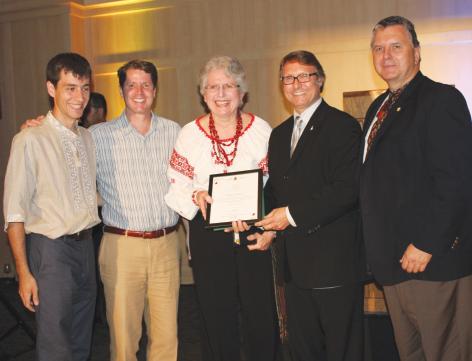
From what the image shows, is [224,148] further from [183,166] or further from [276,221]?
[276,221]

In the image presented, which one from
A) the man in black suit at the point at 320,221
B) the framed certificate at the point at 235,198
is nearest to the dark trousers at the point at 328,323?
the man in black suit at the point at 320,221

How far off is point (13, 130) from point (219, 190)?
196 inches

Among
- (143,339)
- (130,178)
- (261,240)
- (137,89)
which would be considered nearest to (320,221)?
(261,240)

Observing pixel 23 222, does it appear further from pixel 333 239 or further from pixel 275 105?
pixel 275 105

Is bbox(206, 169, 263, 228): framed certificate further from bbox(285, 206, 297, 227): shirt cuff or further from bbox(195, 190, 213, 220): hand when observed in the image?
bbox(285, 206, 297, 227): shirt cuff

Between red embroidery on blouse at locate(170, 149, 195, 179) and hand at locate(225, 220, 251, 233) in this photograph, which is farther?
red embroidery on blouse at locate(170, 149, 195, 179)

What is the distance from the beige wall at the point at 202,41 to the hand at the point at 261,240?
10.9ft

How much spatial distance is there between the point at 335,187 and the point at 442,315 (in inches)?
30.4

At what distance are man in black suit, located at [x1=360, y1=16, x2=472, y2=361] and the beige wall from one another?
3.14 m

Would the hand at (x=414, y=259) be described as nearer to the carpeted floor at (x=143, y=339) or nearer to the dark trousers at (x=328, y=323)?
the dark trousers at (x=328, y=323)

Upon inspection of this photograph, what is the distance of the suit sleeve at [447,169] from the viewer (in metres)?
2.22

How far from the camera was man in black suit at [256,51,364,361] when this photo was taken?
255cm

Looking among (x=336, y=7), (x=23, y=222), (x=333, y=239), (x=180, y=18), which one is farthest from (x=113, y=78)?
(x=333, y=239)

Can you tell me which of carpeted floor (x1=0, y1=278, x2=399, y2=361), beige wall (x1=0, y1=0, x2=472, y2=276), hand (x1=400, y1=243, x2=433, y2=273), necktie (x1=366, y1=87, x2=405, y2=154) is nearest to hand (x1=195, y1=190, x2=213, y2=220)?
necktie (x1=366, y1=87, x2=405, y2=154)
